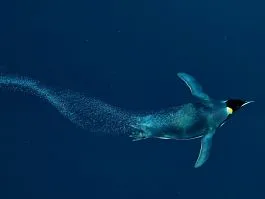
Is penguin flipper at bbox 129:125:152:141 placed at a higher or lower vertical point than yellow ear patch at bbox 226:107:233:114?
lower

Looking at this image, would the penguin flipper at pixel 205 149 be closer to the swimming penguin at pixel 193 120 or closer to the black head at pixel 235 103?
the swimming penguin at pixel 193 120

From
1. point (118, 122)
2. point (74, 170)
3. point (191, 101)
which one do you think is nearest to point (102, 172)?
point (74, 170)

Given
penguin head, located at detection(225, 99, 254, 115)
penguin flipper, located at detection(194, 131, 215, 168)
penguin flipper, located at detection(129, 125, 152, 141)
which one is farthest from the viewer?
penguin flipper, located at detection(129, 125, 152, 141)

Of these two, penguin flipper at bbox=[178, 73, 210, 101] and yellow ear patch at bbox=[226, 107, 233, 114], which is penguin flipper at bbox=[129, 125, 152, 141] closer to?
penguin flipper at bbox=[178, 73, 210, 101]

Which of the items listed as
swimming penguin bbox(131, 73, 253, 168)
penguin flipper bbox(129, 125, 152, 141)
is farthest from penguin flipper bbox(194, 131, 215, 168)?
penguin flipper bbox(129, 125, 152, 141)

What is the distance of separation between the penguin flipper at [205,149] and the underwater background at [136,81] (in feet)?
0.45

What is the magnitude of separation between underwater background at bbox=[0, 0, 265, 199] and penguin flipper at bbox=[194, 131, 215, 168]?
138mm

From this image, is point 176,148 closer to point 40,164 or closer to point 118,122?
point 118,122

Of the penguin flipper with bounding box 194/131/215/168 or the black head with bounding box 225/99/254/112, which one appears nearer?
the black head with bounding box 225/99/254/112

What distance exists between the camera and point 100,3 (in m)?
3.44

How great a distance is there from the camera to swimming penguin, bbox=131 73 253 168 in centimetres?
308

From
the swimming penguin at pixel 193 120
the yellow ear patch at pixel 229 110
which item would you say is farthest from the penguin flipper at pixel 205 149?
the yellow ear patch at pixel 229 110

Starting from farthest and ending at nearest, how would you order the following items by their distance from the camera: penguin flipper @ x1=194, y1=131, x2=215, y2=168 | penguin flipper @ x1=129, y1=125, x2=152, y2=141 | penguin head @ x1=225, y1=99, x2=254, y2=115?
penguin flipper @ x1=129, y1=125, x2=152, y2=141
penguin flipper @ x1=194, y1=131, x2=215, y2=168
penguin head @ x1=225, y1=99, x2=254, y2=115

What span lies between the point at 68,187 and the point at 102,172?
12.4 inches
